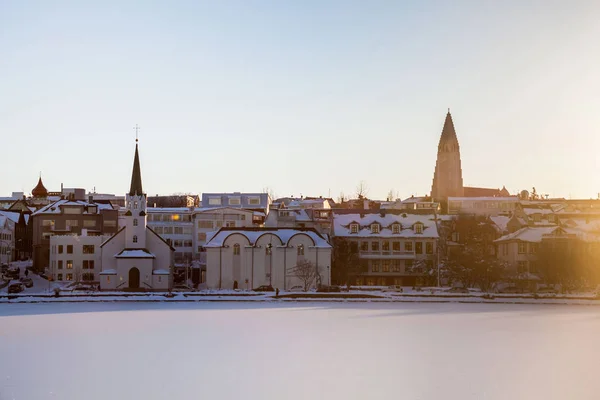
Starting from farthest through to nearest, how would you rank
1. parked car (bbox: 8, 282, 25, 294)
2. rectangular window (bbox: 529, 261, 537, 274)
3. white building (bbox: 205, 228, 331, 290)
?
rectangular window (bbox: 529, 261, 537, 274) < white building (bbox: 205, 228, 331, 290) < parked car (bbox: 8, 282, 25, 294)

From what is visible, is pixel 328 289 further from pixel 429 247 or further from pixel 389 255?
pixel 429 247

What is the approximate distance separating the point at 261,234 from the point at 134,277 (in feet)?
45.2

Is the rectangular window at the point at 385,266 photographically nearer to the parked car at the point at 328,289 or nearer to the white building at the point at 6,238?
the parked car at the point at 328,289

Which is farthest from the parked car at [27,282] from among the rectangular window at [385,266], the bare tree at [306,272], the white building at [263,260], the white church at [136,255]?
the rectangular window at [385,266]

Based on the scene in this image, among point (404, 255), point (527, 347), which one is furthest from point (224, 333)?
point (404, 255)

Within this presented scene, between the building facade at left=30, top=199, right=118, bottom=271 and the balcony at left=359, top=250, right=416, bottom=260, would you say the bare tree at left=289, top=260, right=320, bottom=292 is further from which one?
the building facade at left=30, top=199, right=118, bottom=271

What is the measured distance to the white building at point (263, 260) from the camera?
82.6 metres

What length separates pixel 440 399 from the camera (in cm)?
2798

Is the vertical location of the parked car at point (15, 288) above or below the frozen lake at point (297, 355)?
above

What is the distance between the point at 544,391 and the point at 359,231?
2529 inches

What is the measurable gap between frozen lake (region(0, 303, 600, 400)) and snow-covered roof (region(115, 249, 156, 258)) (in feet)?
80.3

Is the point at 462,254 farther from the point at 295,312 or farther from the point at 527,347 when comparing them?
the point at 527,347

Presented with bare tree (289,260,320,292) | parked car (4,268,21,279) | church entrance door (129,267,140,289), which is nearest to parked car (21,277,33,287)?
parked car (4,268,21,279)

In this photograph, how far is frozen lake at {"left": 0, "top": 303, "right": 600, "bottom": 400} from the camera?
29.8 m
